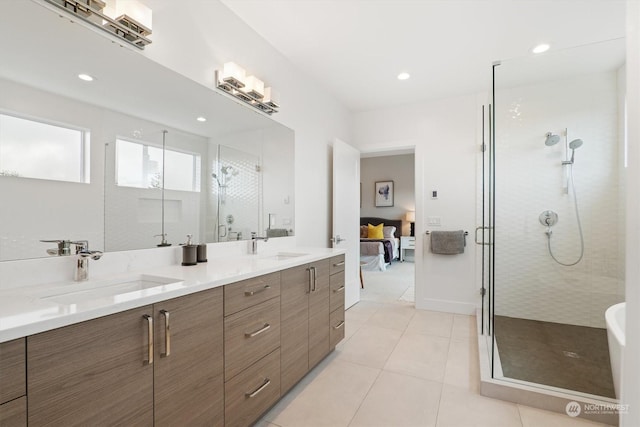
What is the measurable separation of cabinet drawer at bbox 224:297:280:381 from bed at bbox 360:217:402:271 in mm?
4144

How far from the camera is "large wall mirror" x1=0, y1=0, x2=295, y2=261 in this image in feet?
3.66

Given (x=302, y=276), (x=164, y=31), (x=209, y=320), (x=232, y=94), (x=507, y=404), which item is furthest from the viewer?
(x=232, y=94)

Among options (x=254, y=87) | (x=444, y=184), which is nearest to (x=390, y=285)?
(x=444, y=184)

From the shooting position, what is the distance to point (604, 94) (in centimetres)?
223

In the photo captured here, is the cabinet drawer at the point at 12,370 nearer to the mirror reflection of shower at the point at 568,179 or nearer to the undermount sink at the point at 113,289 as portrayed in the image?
the undermount sink at the point at 113,289

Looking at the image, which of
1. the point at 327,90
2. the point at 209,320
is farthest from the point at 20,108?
the point at 327,90

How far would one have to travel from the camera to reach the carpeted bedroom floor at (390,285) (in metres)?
4.08

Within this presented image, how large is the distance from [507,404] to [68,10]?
305cm

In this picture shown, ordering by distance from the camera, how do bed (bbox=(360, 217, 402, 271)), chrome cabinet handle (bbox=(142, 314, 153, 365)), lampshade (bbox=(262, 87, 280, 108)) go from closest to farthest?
chrome cabinet handle (bbox=(142, 314, 153, 365)), lampshade (bbox=(262, 87, 280, 108)), bed (bbox=(360, 217, 402, 271))

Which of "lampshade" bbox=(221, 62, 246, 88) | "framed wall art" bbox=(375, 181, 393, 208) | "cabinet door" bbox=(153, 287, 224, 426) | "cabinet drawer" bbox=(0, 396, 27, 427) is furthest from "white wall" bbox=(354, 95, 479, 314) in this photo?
"framed wall art" bbox=(375, 181, 393, 208)

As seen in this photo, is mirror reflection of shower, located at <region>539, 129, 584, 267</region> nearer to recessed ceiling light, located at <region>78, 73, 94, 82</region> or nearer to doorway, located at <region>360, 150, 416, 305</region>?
doorway, located at <region>360, 150, 416, 305</region>

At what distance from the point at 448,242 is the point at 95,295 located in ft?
10.9

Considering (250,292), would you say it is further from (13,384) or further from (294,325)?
(13,384)

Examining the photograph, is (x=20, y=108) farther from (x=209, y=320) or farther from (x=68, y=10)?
(x=209, y=320)
